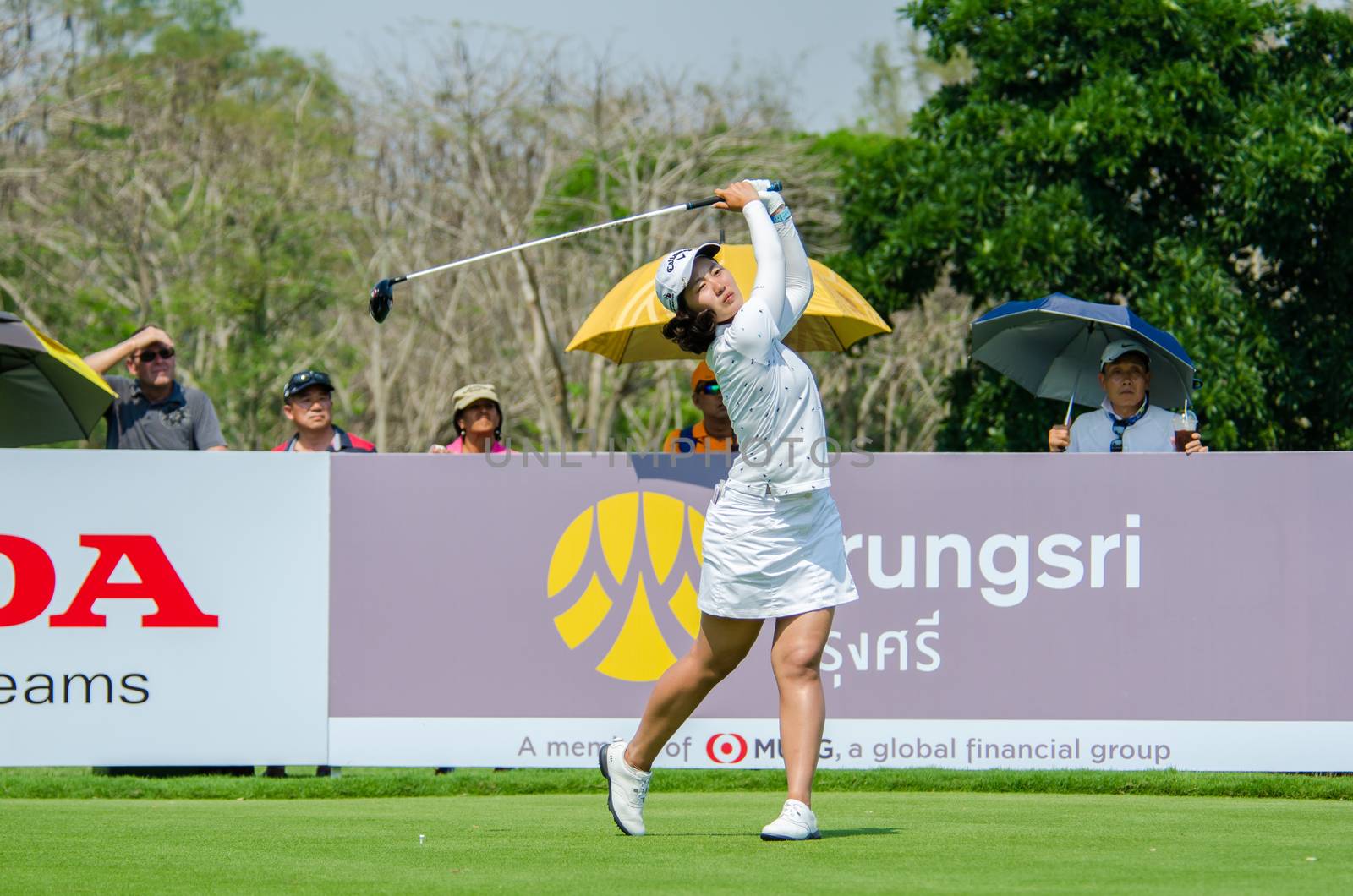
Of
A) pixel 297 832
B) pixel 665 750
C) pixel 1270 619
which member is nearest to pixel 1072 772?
pixel 1270 619

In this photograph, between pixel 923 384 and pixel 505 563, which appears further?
pixel 923 384

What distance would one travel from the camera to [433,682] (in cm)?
753

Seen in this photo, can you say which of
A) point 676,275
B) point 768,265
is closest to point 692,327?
point 676,275

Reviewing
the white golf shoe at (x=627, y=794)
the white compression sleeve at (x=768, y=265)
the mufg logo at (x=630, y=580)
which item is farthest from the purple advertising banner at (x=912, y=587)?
the white compression sleeve at (x=768, y=265)

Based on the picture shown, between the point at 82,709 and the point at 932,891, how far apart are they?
188 inches

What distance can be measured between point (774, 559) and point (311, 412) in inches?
159

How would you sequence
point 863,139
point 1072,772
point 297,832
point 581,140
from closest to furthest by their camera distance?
1. point 297,832
2. point 1072,772
3. point 581,140
4. point 863,139

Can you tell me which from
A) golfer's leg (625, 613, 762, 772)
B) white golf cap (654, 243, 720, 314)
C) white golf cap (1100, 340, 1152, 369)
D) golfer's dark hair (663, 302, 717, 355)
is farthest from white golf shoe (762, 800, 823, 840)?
white golf cap (1100, 340, 1152, 369)

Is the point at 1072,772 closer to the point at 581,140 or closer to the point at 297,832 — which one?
the point at 297,832

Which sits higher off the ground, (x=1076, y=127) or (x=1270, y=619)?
(x=1076, y=127)

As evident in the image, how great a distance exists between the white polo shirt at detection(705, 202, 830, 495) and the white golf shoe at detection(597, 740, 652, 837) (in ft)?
3.22

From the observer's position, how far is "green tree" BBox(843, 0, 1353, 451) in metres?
12.7

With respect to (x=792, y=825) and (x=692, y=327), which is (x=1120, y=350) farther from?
(x=792, y=825)

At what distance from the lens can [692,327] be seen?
5152mm
